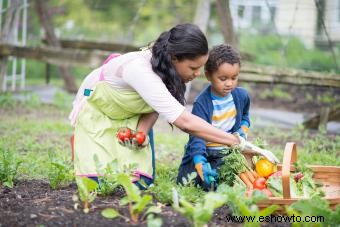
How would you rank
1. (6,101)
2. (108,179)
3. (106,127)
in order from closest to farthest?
(108,179), (106,127), (6,101)

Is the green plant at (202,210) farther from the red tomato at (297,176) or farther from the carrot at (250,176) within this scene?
the red tomato at (297,176)

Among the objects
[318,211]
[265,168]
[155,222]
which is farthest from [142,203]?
[265,168]

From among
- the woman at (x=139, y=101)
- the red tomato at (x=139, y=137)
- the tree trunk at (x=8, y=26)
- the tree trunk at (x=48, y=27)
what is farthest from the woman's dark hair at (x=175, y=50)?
the tree trunk at (x=48, y=27)

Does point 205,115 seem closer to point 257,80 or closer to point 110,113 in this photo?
point 110,113

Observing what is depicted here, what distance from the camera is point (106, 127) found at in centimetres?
393

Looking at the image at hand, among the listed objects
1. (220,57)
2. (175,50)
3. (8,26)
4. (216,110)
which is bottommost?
(8,26)

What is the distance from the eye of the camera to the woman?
3510mm

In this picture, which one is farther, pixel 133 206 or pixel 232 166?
pixel 232 166

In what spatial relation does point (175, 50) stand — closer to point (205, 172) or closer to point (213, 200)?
point (205, 172)

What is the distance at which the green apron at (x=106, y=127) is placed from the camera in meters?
3.83

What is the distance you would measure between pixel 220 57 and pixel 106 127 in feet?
3.02

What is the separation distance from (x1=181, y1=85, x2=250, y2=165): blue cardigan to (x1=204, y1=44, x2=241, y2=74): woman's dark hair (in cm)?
21

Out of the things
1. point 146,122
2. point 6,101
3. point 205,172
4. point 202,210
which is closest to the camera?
point 202,210

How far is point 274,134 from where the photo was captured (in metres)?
6.66
